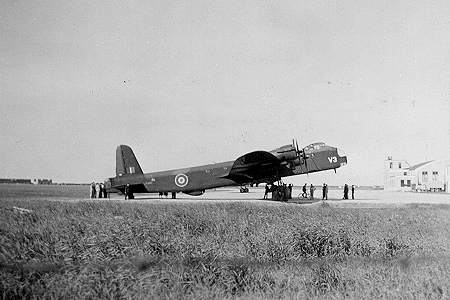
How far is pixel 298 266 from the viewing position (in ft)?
27.9

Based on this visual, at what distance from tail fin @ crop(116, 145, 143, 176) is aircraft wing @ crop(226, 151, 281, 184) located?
8.07 m

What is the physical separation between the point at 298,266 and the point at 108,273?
3915mm

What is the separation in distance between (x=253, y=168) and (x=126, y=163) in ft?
35.3

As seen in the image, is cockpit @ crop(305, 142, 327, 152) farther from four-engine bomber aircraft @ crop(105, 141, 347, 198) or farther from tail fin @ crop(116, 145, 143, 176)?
tail fin @ crop(116, 145, 143, 176)

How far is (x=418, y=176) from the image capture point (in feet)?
256

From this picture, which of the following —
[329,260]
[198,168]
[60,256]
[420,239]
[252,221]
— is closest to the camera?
[60,256]

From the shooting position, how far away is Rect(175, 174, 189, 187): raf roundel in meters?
30.9

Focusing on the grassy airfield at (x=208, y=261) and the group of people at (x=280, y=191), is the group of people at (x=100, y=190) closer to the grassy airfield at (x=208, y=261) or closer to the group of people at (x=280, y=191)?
the group of people at (x=280, y=191)

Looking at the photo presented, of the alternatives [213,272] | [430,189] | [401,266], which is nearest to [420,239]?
[401,266]

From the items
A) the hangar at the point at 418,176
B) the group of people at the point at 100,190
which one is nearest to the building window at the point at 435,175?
the hangar at the point at 418,176

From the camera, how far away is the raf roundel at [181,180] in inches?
1215

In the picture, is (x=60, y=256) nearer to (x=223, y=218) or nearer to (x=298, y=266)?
(x=298, y=266)

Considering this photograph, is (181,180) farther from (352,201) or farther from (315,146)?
(352,201)

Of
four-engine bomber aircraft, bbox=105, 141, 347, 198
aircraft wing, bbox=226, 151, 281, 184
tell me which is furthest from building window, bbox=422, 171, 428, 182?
aircraft wing, bbox=226, 151, 281, 184
